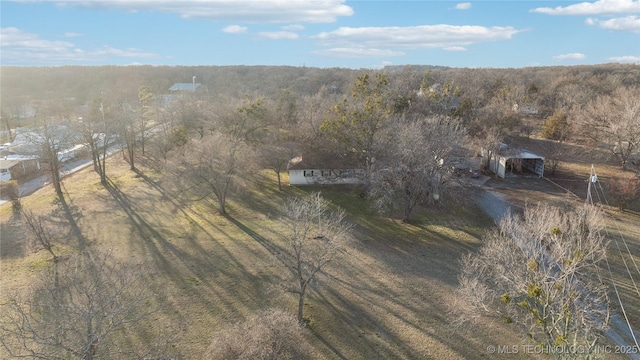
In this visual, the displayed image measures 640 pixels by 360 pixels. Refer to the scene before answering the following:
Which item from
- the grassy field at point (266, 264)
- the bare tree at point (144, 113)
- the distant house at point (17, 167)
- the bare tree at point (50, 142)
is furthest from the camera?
the bare tree at point (144, 113)

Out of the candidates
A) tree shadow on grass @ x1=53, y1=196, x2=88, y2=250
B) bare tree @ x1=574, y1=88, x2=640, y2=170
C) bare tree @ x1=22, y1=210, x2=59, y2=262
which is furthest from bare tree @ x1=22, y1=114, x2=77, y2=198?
bare tree @ x1=574, y1=88, x2=640, y2=170

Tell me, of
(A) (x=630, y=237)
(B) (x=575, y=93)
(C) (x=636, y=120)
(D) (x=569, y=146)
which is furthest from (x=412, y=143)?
(B) (x=575, y=93)

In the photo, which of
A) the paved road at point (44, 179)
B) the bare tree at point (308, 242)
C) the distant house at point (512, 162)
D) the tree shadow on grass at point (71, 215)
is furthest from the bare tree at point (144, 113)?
the distant house at point (512, 162)

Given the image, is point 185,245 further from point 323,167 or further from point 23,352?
point 323,167

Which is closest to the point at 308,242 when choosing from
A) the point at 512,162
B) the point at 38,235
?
the point at 38,235

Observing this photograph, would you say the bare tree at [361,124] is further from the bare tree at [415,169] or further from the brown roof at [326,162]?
the bare tree at [415,169]

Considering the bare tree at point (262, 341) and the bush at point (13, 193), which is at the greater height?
the bush at point (13, 193)
